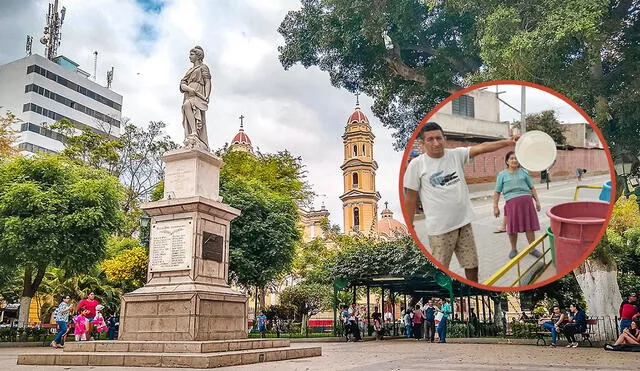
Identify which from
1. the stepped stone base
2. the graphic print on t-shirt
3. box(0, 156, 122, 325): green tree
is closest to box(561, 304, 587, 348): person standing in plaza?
the stepped stone base

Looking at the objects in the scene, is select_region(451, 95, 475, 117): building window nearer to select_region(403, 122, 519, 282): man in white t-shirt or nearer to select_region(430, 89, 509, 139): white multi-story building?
select_region(430, 89, 509, 139): white multi-story building

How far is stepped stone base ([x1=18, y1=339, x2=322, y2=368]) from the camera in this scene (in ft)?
30.1

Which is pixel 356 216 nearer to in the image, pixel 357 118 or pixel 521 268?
pixel 357 118

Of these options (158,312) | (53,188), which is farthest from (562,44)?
(53,188)

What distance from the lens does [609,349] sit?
14.5 metres

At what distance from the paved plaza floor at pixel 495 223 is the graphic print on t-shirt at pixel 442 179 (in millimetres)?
108

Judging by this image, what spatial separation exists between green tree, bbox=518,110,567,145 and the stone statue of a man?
34.7ft

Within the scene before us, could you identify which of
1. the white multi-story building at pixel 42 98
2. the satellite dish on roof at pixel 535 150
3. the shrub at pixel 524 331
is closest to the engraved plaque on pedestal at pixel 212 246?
the satellite dish on roof at pixel 535 150

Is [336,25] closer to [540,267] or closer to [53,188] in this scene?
[53,188]

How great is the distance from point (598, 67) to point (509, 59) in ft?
11.5

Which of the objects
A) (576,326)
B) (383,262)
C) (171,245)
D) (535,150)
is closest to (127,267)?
(383,262)

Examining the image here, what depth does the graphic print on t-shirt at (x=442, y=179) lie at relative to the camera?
10.4ft

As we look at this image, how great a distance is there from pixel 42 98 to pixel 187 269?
5407cm

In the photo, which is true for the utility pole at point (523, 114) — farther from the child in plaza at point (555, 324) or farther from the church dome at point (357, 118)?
the church dome at point (357, 118)
